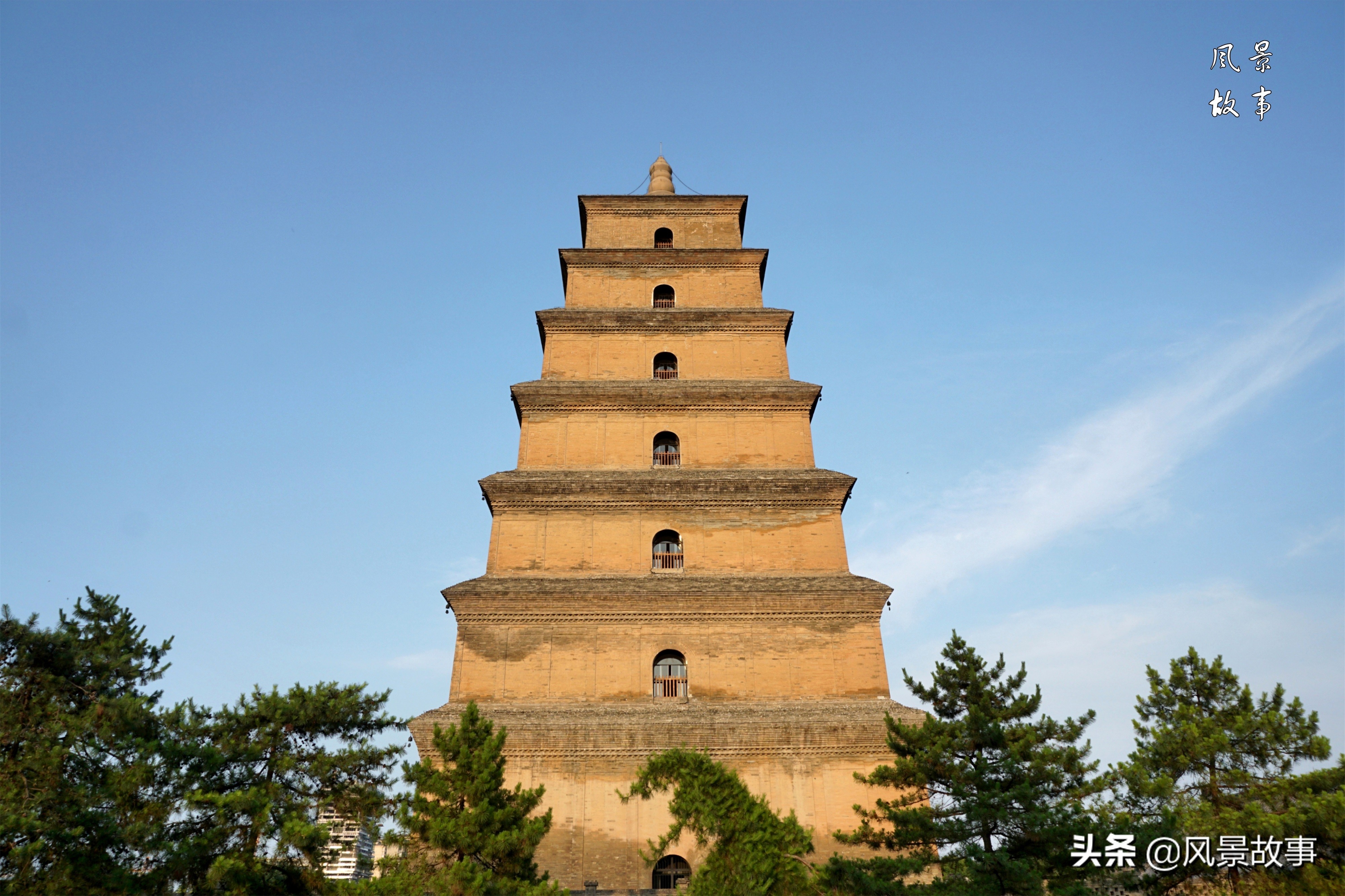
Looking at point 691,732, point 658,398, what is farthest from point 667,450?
point 691,732

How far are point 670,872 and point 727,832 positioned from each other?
7.43ft

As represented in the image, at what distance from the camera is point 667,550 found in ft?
60.5

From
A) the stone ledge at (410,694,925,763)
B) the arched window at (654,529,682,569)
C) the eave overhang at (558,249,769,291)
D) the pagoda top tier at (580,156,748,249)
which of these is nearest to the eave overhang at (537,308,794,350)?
the eave overhang at (558,249,769,291)

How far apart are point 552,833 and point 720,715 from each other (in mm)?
3318

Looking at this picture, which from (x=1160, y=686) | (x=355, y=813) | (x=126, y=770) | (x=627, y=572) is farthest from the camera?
(x=1160, y=686)

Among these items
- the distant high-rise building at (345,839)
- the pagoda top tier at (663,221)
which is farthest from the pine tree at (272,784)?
the pagoda top tier at (663,221)

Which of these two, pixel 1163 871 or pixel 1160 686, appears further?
pixel 1160 686

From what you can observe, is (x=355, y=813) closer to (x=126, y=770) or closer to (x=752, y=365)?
(x=126, y=770)

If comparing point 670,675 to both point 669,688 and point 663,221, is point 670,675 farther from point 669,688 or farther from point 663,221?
point 663,221

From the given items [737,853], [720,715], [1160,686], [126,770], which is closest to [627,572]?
[720,715]

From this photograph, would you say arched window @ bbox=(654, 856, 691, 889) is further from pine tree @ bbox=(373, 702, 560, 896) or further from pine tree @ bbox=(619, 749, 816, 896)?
pine tree @ bbox=(373, 702, 560, 896)

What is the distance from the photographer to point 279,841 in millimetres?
12820

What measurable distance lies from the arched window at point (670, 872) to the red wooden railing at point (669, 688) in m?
2.67

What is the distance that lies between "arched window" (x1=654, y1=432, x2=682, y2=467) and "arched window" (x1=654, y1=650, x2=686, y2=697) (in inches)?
167
